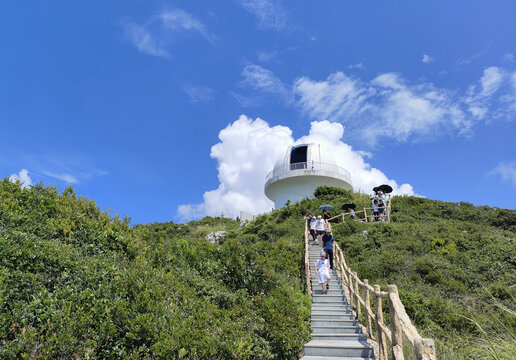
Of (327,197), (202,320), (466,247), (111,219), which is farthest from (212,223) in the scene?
(202,320)

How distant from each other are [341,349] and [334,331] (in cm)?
135

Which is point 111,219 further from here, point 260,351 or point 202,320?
point 260,351

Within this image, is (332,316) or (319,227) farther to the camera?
(319,227)

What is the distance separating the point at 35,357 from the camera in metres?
3.80

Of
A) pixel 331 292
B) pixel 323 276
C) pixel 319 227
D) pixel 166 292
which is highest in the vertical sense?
pixel 319 227

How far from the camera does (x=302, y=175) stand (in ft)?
106

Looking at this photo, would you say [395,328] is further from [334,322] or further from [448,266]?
[448,266]

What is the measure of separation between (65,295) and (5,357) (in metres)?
1.13

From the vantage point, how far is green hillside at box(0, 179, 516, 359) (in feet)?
14.7

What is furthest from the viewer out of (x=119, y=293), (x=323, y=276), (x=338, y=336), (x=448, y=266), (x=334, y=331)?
(x=448, y=266)

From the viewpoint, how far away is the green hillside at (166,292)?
448cm

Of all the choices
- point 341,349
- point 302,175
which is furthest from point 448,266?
point 302,175

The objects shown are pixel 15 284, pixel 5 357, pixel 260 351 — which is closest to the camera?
pixel 5 357

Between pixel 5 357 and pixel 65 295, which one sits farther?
pixel 65 295
